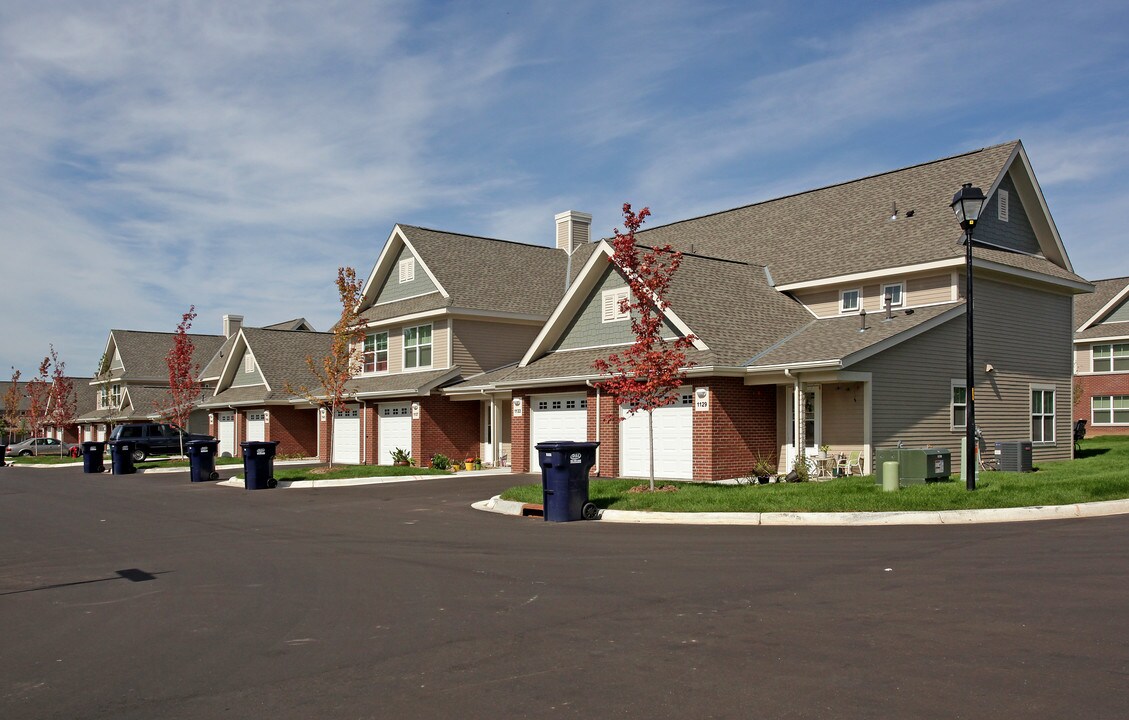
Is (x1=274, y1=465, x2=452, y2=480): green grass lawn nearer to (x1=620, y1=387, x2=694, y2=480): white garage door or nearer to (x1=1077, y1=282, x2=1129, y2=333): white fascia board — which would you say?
(x1=620, y1=387, x2=694, y2=480): white garage door

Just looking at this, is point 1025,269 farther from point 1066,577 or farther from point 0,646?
point 0,646

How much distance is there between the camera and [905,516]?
14406mm

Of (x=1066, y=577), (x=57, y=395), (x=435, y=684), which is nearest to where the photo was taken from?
(x=435, y=684)

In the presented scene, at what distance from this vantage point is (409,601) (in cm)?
955

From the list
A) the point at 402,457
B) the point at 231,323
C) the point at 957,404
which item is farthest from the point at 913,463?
the point at 231,323

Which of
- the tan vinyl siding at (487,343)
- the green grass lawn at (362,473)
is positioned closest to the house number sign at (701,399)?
the green grass lawn at (362,473)

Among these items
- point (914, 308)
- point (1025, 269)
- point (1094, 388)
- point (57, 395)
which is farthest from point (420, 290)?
point (57, 395)

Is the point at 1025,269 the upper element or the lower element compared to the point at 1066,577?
upper

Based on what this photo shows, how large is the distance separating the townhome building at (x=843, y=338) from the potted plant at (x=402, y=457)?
3.65m

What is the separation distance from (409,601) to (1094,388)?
4590cm

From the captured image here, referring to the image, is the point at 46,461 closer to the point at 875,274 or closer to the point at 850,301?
the point at 850,301

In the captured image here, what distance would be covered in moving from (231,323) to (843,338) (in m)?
54.1

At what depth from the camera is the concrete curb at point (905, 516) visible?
14.3 meters

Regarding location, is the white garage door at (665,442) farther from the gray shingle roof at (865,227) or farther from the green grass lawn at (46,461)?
the green grass lawn at (46,461)
